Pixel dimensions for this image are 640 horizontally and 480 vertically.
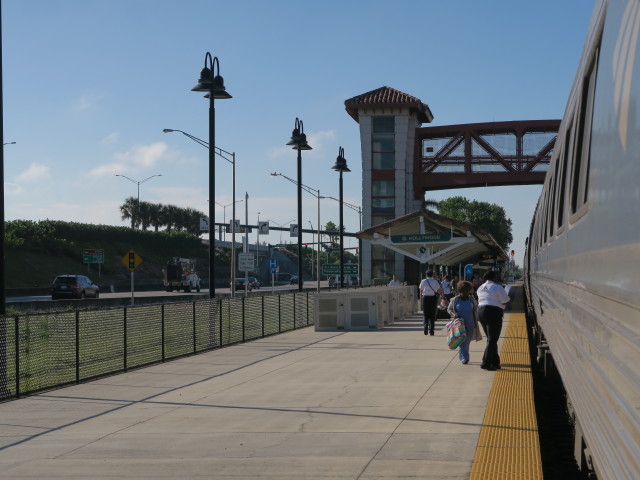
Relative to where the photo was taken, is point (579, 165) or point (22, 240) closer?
point (579, 165)

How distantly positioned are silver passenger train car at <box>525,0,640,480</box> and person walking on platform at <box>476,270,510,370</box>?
8.47 metres

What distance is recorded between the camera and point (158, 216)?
140875 millimetres

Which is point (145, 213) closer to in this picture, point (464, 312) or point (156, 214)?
point (156, 214)

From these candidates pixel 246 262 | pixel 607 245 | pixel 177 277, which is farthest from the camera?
pixel 177 277

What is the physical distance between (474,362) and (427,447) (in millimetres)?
7924

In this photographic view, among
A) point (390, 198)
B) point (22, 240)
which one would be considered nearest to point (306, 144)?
point (390, 198)

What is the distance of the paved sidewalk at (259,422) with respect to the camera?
26.3 ft

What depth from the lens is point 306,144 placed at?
41031mm

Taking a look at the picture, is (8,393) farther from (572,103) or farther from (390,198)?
(390,198)

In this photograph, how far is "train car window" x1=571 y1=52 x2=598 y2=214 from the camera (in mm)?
5414

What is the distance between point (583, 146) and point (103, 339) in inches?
462

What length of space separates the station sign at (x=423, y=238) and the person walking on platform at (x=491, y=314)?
20682 millimetres

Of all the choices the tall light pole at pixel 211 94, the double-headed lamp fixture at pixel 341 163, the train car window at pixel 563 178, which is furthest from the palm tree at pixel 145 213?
the train car window at pixel 563 178

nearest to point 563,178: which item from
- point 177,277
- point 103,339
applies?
point 103,339
